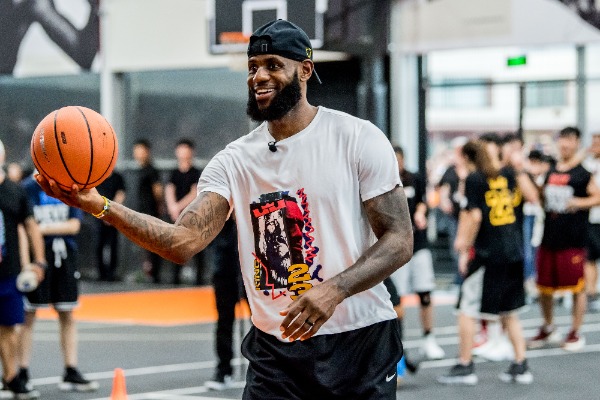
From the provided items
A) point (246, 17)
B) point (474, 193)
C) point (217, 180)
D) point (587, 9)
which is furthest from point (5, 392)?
point (587, 9)

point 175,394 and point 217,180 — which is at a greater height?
point 217,180

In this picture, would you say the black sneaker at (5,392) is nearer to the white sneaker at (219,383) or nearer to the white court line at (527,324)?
the white sneaker at (219,383)

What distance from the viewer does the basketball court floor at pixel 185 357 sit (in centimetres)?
878

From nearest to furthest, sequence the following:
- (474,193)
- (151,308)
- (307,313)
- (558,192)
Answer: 1. (307,313)
2. (474,193)
3. (558,192)
4. (151,308)

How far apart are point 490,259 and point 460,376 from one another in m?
1.09

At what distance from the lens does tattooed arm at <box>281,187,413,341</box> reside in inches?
143

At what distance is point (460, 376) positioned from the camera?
9078mm

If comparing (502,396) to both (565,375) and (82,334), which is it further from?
(82,334)

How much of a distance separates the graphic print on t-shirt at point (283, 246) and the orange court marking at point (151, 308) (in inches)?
323

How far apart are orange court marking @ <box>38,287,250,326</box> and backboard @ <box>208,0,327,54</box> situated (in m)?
3.26

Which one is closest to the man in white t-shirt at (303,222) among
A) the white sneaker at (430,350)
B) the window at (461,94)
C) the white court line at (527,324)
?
the white sneaker at (430,350)

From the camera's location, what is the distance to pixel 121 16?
18.8m

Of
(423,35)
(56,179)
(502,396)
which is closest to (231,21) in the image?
(502,396)

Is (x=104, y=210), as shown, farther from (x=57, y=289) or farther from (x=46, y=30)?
(x=46, y=30)
